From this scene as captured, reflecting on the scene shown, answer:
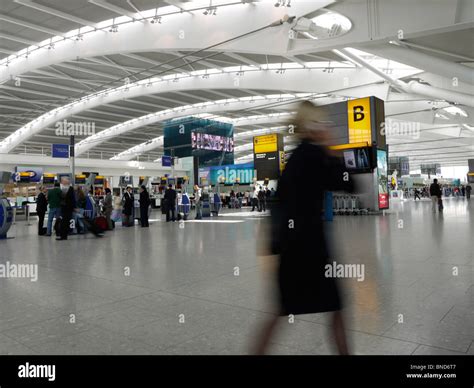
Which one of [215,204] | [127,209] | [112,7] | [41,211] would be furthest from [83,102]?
[41,211]

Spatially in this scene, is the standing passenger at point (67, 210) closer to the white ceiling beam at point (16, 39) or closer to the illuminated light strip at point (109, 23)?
the illuminated light strip at point (109, 23)

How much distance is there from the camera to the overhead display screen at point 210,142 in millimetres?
34125

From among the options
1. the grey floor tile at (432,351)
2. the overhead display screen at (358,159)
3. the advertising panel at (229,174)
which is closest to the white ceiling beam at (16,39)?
the overhead display screen at (358,159)

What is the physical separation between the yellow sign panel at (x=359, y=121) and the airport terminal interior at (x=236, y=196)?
0.08 metres

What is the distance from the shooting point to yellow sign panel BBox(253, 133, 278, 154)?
29969 mm

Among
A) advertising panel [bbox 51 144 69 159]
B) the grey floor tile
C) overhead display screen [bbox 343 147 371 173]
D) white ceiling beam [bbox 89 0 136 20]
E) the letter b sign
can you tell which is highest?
white ceiling beam [bbox 89 0 136 20]

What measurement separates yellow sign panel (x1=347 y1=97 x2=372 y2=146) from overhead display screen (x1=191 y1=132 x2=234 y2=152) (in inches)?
690

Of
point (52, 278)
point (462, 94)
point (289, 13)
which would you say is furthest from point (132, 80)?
point (52, 278)

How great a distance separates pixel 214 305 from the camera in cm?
405

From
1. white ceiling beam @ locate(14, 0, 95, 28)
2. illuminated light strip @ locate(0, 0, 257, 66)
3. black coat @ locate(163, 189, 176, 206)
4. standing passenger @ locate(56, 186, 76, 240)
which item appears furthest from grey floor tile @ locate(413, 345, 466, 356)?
white ceiling beam @ locate(14, 0, 95, 28)

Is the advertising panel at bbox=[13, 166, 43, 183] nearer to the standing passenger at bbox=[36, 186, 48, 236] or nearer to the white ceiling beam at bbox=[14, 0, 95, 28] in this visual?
the white ceiling beam at bbox=[14, 0, 95, 28]

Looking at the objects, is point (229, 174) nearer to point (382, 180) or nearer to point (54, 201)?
point (382, 180)

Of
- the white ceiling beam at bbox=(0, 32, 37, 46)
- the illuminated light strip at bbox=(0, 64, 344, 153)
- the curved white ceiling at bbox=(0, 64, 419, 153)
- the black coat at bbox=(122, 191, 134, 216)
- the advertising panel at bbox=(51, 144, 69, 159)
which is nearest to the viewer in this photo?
the black coat at bbox=(122, 191, 134, 216)

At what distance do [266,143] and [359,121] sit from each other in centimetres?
1213
